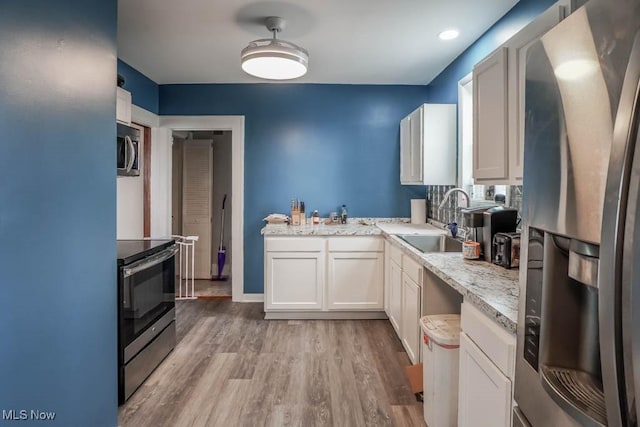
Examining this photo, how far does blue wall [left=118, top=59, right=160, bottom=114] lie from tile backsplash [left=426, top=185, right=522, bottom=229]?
3.03m

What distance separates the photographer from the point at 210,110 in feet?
14.1

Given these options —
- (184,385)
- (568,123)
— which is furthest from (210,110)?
(568,123)

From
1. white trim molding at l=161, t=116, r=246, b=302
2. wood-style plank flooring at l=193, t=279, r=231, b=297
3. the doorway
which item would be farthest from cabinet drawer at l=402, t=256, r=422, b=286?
the doorway

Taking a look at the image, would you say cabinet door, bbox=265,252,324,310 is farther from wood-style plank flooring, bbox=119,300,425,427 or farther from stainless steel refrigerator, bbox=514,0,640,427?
stainless steel refrigerator, bbox=514,0,640,427

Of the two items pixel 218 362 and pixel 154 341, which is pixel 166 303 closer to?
pixel 154 341

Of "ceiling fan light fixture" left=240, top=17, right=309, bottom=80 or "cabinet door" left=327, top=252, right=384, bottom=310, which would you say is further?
"cabinet door" left=327, top=252, right=384, bottom=310

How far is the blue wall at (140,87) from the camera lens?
355 cm

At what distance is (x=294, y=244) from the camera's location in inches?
144

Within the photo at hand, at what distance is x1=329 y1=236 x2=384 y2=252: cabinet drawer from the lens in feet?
12.0

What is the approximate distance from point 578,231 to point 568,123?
0.21m

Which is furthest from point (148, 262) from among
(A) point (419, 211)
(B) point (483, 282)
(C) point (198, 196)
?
(C) point (198, 196)

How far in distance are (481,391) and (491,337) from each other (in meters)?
0.22

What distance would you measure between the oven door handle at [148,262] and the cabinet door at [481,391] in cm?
176

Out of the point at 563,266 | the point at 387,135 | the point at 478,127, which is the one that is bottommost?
the point at 563,266
